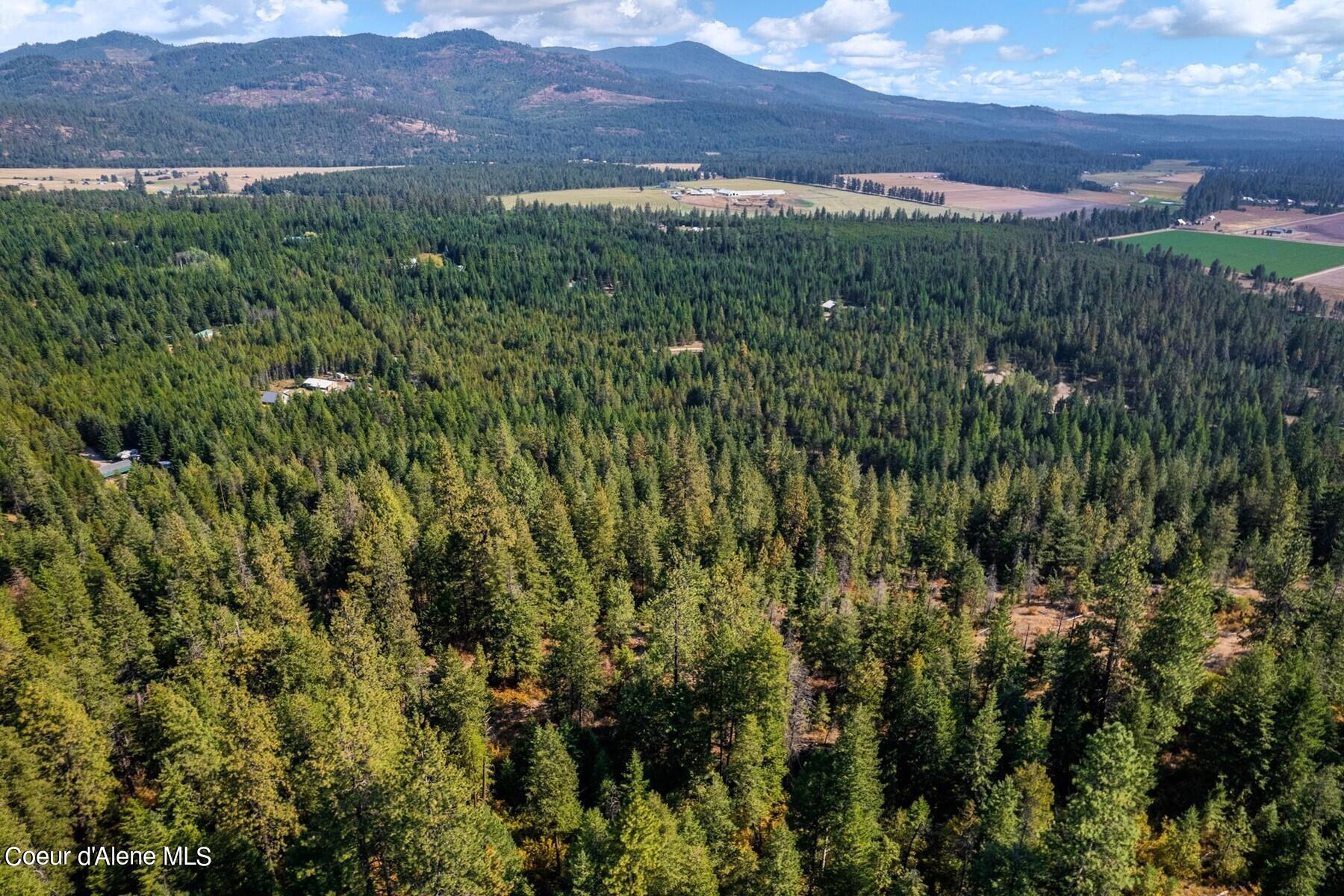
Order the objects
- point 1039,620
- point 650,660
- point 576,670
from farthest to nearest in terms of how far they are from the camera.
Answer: point 1039,620
point 576,670
point 650,660

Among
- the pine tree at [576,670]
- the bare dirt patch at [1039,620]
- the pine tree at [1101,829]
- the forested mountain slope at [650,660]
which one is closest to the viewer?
the pine tree at [1101,829]

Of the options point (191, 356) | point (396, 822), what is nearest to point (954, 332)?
point (191, 356)

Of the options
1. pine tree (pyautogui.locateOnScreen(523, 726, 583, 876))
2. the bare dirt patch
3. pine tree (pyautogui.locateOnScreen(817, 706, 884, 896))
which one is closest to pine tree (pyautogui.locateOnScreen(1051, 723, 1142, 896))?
pine tree (pyautogui.locateOnScreen(817, 706, 884, 896))

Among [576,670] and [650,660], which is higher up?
[650,660]

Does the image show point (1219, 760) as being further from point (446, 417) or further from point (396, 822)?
point (446, 417)

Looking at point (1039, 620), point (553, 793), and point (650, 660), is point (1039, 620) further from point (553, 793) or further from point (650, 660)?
point (553, 793)

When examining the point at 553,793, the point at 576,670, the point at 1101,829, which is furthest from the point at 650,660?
the point at 1101,829

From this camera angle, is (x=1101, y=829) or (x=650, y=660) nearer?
(x=1101, y=829)

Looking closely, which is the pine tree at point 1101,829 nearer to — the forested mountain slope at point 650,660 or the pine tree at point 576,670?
the forested mountain slope at point 650,660

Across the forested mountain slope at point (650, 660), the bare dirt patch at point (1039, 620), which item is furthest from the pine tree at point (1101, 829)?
the bare dirt patch at point (1039, 620)

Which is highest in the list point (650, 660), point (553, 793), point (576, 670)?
point (650, 660)

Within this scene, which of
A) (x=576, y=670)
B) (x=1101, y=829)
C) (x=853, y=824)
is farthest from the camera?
(x=576, y=670)
